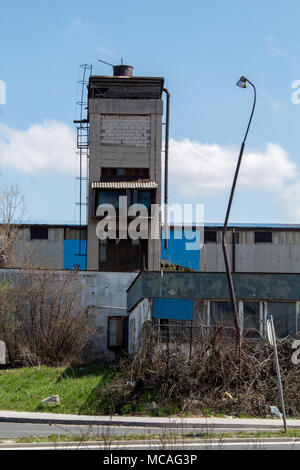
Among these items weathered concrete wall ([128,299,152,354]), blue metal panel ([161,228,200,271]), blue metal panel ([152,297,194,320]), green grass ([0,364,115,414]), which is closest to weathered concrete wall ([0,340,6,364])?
green grass ([0,364,115,414])


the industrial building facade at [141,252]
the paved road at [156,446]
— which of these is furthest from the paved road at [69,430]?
the industrial building facade at [141,252]

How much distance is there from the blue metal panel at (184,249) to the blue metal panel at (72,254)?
17.8ft

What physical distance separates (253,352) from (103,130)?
2506 cm

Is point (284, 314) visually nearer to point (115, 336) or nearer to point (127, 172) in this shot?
point (115, 336)

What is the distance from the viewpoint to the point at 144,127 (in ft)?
142

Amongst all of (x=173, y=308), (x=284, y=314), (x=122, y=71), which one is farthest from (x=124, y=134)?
(x=284, y=314)

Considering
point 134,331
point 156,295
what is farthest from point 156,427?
point 134,331

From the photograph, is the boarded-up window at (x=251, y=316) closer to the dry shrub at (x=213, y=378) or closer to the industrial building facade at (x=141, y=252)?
the industrial building facade at (x=141, y=252)

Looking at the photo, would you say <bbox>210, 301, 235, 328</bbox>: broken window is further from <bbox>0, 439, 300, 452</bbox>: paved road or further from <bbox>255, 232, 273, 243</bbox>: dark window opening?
<bbox>255, 232, 273, 243</bbox>: dark window opening

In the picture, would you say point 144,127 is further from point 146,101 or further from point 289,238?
point 289,238

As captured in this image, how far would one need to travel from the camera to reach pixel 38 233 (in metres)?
50.2

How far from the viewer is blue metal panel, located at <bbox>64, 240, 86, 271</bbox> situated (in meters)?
47.6

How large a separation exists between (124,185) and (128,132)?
3.48 meters

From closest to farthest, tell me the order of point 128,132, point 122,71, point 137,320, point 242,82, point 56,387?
point 242,82 < point 56,387 < point 137,320 < point 128,132 < point 122,71
